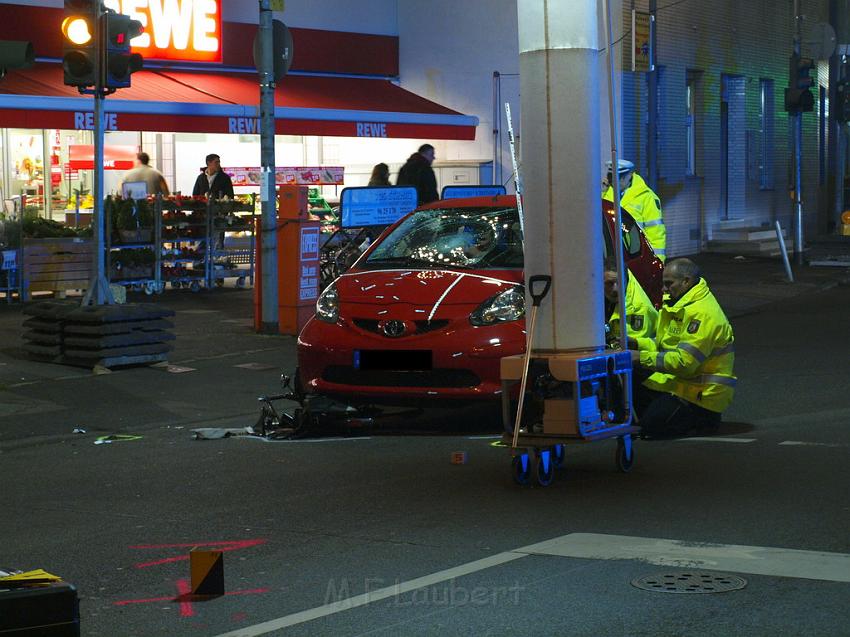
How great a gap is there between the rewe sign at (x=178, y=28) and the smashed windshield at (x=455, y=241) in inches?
464

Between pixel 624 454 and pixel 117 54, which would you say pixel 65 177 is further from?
pixel 624 454

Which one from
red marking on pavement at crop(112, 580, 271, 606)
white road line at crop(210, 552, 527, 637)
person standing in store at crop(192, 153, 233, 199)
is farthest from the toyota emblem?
person standing in store at crop(192, 153, 233, 199)

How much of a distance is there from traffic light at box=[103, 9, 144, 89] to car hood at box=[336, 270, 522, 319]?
3.91m

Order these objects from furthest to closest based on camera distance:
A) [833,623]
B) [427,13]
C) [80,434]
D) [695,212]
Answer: [695,212] → [427,13] → [80,434] → [833,623]

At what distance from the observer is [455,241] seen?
10758 millimetres

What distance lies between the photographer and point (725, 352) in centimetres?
945

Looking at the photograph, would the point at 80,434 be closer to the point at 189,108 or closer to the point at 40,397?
the point at 40,397

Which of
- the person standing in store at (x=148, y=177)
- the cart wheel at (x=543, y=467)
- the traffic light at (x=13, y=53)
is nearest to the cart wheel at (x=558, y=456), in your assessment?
the cart wheel at (x=543, y=467)

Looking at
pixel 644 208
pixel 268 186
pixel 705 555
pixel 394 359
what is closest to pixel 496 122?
pixel 268 186

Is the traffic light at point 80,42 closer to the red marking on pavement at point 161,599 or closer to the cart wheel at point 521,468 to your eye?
the cart wheel at point 521,468

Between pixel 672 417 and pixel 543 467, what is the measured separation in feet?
5.78

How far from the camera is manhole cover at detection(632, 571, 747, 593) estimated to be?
5.64 m

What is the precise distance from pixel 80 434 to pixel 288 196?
5.96 metres

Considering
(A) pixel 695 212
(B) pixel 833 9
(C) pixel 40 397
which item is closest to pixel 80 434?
(C) pixel 40 397
